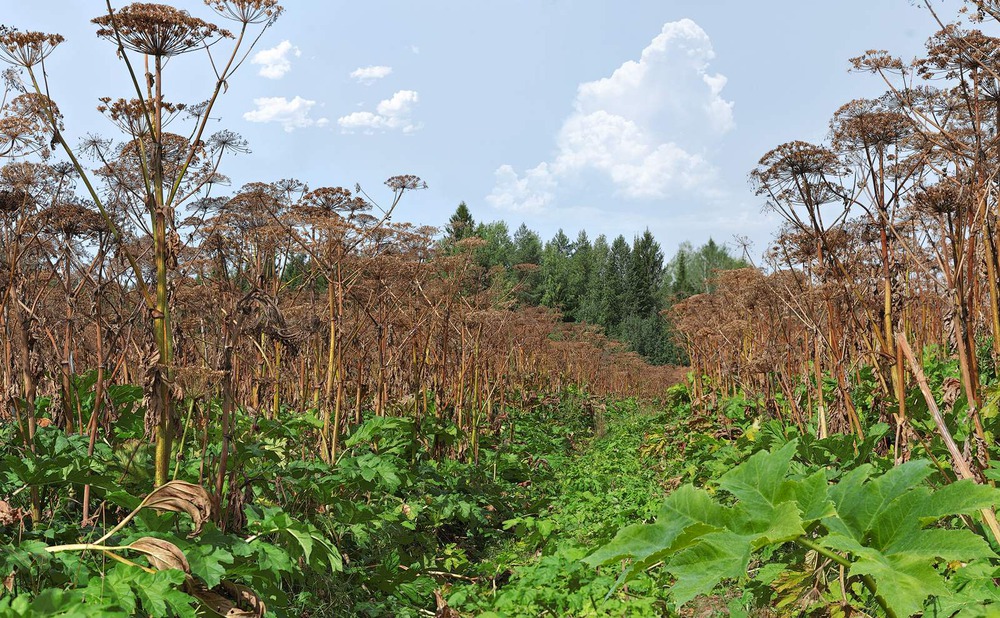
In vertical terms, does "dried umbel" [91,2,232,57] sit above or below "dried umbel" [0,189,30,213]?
above

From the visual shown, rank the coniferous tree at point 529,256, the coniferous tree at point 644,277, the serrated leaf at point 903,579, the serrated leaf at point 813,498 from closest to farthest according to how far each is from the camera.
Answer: the serrated leaf at point 903,579, the serrated leaf at point 813,498, the coniferous tree at point 529,256, the coniferous tree at point 644,277

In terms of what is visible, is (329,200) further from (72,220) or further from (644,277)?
(644,277)

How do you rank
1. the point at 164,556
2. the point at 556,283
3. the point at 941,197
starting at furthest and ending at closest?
the point at 556,283 → the point at 941,197 → the point at 164,556

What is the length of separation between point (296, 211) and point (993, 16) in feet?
16.8

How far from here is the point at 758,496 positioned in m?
1.48

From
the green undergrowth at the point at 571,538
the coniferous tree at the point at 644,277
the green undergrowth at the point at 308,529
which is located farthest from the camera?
the coniferous tree at the point at 644,277

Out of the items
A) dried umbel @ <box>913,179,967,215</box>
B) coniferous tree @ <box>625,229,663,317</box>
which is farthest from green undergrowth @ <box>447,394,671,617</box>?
coniferous tree @ <box>625,229,663,317</box>

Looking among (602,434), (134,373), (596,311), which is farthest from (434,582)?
(596,311)

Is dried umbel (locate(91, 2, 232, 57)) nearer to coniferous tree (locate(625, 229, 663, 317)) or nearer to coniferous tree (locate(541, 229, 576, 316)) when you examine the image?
coniferous tree (locate(541, 229, 576, 316))

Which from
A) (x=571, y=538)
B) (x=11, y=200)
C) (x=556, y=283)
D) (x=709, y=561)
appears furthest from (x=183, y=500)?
(x=556, y=283)

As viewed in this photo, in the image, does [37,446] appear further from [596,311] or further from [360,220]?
[596,311]

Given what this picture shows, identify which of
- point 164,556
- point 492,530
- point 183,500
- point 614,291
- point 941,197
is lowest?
point 492,530

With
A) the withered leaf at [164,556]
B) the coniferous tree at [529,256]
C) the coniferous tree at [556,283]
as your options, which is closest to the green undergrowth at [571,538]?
the withered leaf at [164,556]

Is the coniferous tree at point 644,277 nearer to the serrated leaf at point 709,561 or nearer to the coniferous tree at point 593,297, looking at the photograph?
the coniferous tree at point 593,297
